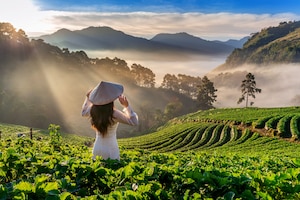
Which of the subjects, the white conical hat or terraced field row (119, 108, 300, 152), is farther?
terraced field row (119, 108, 300, 152)

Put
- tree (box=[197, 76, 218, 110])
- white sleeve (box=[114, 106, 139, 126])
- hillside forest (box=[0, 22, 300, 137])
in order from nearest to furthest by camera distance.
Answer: white sleeve (box=[114, 106, 139, 126])
hillside forest (box=[0, 22, 300, 137])
tree (box=[197, 76, 218, 110])

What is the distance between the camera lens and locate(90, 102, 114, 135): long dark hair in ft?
21.6

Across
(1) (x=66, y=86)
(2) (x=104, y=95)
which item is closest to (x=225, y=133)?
(2) (x=104, y=95)

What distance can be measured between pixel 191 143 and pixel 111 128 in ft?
138

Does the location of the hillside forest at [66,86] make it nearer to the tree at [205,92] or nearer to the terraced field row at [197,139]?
the tree at [205,92]

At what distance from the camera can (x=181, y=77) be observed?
149 metres

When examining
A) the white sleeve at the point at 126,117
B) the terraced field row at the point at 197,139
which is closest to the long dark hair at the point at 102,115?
the white sleeve at the point at 126,117

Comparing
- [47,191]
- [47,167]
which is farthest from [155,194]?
[47,167]

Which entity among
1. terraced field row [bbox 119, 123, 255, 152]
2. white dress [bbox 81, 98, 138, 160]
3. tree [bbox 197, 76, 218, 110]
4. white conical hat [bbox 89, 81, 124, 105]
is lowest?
terraced field row [bbox 119, 123, 255, 152]

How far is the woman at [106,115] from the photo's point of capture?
646 centimetres

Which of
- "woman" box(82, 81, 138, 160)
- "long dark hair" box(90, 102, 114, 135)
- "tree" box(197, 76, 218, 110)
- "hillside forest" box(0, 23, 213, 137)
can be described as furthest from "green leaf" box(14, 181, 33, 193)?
"tree" box(197, 76, 218, 110)

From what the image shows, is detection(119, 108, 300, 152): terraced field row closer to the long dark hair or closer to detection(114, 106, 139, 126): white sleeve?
detection(114, 106, 139, 126): white sleeve

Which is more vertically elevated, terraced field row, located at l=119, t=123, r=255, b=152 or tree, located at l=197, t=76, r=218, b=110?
tree, located at l=197, t=76, r=218, b=110

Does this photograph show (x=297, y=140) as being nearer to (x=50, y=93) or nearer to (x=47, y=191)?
(x=47, y=191)
